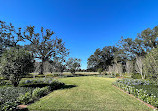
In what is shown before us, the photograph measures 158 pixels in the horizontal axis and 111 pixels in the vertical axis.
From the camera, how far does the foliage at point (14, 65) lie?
6.57 metres

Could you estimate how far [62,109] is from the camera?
3.88 metres

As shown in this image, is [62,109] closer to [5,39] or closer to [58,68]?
[58,68]

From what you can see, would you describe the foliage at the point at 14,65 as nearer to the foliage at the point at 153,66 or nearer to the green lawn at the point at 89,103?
the green lawn at the point at 89,103

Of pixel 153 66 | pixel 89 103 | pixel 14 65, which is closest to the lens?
pixel 89 103

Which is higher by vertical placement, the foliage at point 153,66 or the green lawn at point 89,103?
the foliage at point 153,66

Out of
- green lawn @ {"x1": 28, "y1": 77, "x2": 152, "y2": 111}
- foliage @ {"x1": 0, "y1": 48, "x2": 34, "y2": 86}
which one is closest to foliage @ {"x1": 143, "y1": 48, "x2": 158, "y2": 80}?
green lawn @ {"x1": 28, "y1": 77, "x2": 152, "y2": 111}

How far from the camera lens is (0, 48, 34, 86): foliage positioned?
21.6 ft

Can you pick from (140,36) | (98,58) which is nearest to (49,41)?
(98,58)

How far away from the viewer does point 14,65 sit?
21.9 ft

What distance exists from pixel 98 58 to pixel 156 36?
24.7 m

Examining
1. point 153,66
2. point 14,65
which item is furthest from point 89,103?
point 153,66

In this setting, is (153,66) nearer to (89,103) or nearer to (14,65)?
(89,103)

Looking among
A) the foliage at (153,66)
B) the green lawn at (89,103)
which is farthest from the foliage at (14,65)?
→ the foliage at (153,66)

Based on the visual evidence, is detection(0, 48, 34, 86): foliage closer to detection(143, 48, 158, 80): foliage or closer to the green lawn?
the green lawn
